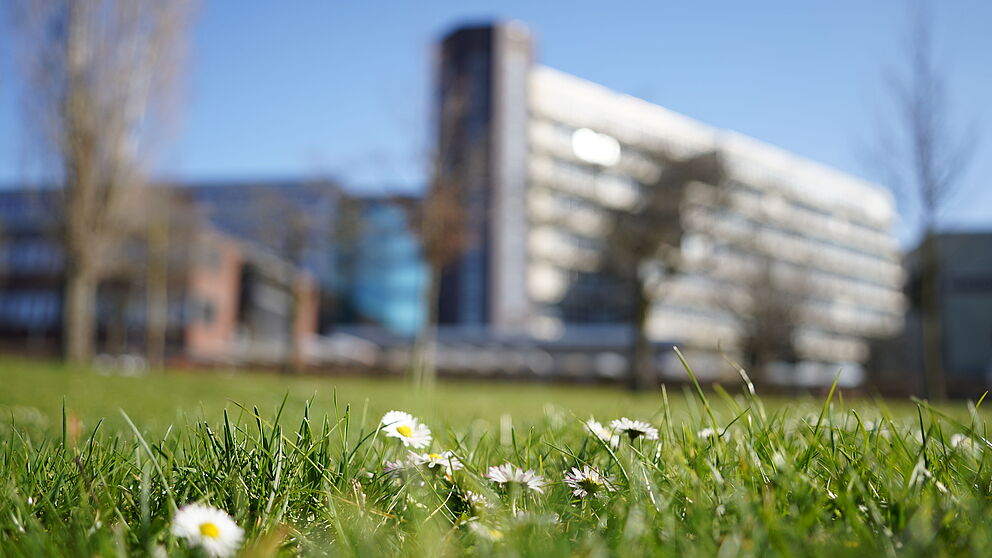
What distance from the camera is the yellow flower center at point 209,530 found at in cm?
85

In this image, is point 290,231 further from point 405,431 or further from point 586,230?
point 586,230

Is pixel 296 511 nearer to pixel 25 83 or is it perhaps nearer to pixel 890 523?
pixel 890 523

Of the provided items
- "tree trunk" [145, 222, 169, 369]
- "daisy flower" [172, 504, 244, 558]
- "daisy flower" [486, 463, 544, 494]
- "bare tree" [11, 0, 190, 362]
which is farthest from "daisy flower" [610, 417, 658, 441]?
"tree trunk" [145, 222, 169, 369]

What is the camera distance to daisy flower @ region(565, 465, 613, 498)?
1.27 metres

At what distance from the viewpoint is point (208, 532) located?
2.79 ft

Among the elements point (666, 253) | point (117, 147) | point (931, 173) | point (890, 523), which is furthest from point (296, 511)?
point (666, 253)

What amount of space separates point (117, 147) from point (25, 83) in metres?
2.05

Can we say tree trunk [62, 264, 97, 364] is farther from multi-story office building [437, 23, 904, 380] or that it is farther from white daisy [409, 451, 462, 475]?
multi-story office building [437, 23, 904, 380]

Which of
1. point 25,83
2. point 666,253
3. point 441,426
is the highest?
point 25,83

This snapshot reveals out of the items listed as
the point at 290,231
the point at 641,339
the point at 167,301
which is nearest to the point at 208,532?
the point at 641,339

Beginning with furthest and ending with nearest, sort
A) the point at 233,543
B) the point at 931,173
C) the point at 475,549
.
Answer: the point at 931,173 < the point at 475,549 < the point at 233,543

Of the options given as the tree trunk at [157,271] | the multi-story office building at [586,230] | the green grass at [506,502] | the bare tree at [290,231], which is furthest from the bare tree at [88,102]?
the multi-story office building at [586,230]

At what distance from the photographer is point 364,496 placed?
4.12 feet

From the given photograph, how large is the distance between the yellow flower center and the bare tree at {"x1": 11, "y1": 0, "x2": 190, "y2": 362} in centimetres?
1628
